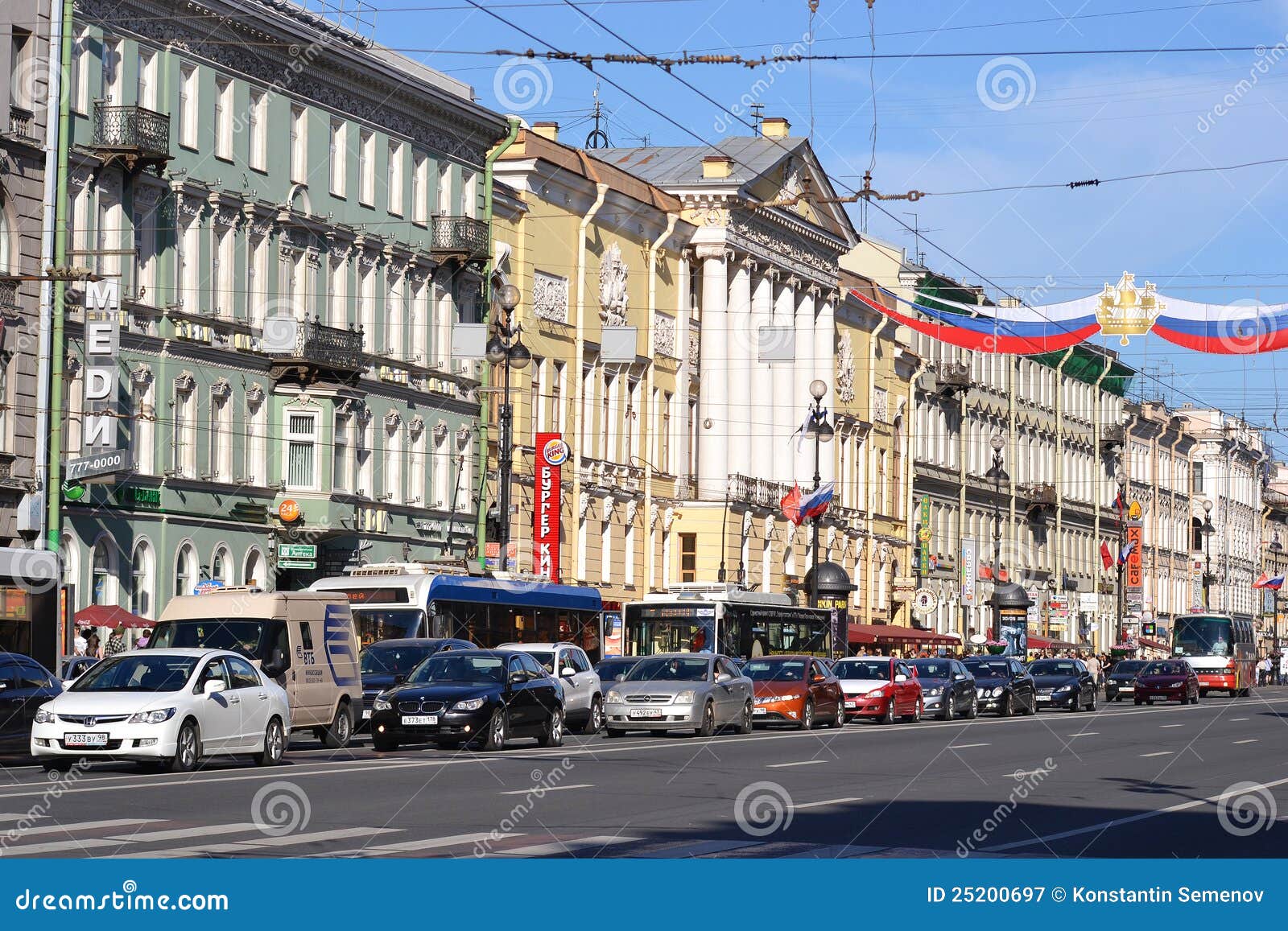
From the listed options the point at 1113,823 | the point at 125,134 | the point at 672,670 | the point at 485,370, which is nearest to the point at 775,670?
the point at 672,670

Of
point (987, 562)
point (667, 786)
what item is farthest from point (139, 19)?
point (987, 562)

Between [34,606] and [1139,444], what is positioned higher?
[1139,444]

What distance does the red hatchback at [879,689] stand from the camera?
153ft

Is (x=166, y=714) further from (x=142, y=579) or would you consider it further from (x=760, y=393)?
(x=760, y=393)

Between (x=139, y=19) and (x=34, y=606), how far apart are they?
50.9ft

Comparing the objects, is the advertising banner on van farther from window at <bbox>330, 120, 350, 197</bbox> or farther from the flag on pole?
the flag on pole

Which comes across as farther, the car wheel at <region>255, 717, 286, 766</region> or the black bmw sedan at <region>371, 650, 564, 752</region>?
the black bmw sedan at <region>371, 650, 564, 752</region>

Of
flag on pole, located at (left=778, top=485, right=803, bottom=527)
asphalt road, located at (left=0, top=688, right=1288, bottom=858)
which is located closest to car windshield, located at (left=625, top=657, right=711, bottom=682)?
asphalt road, located at (left=0, top=688, right=1288, bottom=858)

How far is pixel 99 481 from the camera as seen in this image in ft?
150

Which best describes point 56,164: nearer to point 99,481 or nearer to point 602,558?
point 99,481

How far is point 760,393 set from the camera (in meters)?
79.0

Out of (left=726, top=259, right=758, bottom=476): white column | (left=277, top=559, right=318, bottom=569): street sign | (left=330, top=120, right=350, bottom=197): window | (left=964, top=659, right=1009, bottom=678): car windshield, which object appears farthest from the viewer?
(left=726, top=259, right=758, bottom=476): white column

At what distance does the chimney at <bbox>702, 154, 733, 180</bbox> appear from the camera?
75.3 m

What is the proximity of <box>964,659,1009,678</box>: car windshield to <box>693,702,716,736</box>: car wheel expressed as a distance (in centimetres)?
1783
